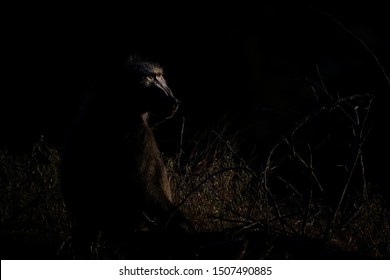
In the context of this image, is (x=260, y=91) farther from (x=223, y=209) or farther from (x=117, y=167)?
(x=117, y=167)

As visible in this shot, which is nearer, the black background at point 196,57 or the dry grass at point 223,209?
the dry grass at point 223,209

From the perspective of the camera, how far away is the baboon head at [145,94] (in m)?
4.18

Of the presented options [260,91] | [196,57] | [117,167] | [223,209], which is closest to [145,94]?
[117,167]

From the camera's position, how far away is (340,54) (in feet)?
31.7

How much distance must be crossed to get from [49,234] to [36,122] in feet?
14.1

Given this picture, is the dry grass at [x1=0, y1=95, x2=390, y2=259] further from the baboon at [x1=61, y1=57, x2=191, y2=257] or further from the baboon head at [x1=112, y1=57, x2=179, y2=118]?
the baboon head at [x1=112, y1=57, x2=179, y2=118]

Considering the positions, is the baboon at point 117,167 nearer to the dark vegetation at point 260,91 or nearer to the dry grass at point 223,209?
the dry grass at point 223,209

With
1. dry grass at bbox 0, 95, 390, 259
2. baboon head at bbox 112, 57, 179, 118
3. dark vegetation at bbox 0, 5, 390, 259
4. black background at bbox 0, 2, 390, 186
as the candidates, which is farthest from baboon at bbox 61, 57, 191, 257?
black background at bbox 0, 2, 390, 186

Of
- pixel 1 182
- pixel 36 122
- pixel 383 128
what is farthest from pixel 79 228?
pixel 383 128

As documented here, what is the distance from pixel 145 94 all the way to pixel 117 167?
464mm

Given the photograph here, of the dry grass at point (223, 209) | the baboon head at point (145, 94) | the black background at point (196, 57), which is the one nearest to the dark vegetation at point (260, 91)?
the black background at point (196, 57)

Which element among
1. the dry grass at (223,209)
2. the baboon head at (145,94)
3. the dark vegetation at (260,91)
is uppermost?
the baboon head at (145,94)

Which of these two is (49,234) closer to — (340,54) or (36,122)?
(36,122)

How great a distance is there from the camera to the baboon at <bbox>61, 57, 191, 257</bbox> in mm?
4086
